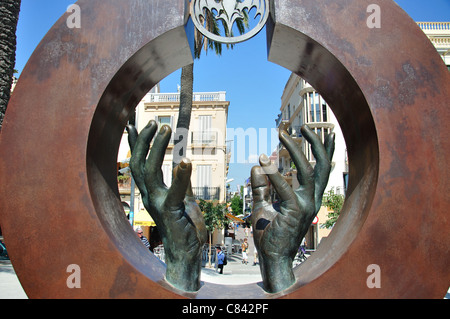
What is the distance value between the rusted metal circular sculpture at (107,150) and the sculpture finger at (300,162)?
1.91 feet

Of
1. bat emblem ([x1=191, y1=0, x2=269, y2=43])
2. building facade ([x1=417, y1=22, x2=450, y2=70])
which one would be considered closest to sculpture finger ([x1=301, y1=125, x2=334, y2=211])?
bat emblem ([x1=191, y1=0, x2=269, y2=43])

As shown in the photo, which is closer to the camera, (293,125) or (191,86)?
(191,86)

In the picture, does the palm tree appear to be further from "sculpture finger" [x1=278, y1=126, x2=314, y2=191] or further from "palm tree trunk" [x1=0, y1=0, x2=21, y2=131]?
"sculpture finger" [x1=278, y1=126, x2=314, y2=191]

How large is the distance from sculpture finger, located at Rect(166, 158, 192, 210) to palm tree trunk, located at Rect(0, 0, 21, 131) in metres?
5.42

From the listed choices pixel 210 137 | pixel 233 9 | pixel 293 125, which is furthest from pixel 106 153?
pixel 293 125

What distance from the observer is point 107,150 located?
407cm

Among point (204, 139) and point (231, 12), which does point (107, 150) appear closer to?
point (231, 12)

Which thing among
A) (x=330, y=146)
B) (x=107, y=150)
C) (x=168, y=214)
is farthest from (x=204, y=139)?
(x=168, y=214)

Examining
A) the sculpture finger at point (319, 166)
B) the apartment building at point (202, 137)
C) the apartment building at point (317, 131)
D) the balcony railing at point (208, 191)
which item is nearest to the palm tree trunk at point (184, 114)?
the sculpture finger at point (319, 166)

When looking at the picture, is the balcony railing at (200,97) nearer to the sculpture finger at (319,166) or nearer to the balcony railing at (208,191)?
the balcony railing at (208,191)

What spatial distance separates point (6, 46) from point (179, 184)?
20.0 ft
